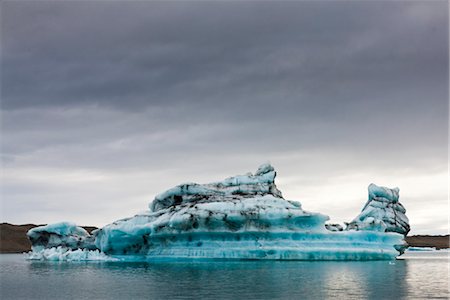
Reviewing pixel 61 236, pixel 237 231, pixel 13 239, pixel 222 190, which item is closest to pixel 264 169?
pixel 222 190

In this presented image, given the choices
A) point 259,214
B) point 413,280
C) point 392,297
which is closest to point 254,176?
point 259,214

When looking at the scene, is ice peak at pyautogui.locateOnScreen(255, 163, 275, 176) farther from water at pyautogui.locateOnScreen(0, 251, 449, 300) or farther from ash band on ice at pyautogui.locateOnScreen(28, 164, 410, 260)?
water at pyautogui.locateOnScreen(0, 251, 449, 300)

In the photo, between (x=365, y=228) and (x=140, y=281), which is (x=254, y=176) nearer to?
(x=365, y=228)

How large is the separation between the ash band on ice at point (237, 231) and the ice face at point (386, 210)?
34.7 inches

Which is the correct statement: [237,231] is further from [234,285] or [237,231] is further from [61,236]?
[61,236]

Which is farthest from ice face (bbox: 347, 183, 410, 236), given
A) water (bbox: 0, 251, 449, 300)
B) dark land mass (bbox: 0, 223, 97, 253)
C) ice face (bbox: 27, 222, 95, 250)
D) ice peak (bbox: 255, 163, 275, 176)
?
dark land mass (bbox: 0, 223, 97, 253)

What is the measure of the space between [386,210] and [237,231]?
1722 centimetres

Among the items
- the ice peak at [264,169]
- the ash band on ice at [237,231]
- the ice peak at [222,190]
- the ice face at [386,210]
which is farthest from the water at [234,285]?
the ice face at [386,210]

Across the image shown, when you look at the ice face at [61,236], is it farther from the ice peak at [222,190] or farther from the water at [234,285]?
the water at [234,285]

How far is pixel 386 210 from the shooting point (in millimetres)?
51906

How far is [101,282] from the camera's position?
2941 cm

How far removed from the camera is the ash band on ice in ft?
137

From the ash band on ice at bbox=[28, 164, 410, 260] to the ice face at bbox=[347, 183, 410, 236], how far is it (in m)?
0.88

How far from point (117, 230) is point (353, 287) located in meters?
24.8
